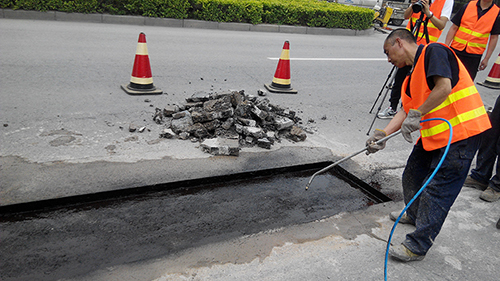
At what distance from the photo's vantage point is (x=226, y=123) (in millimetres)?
4191

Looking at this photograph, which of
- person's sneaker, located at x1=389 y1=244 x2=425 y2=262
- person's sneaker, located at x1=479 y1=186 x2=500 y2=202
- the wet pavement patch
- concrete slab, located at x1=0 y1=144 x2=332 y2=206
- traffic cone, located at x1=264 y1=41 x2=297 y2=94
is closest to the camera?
the wet pavement patch

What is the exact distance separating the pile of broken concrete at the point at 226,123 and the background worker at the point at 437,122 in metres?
1.86

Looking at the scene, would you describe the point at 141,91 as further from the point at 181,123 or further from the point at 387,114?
the point at 387,114

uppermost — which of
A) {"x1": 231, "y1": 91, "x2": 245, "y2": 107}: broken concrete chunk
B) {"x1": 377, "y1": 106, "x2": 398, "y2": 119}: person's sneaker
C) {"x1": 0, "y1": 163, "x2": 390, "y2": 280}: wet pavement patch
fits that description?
{"x1": 231, "y1": 91, "x2": 245, "y2": 107}: broken concrete chunk

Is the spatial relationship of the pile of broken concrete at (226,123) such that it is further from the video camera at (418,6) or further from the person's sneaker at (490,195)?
the video camera at (418,6)

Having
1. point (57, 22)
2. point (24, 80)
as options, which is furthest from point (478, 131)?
point (57, 22)

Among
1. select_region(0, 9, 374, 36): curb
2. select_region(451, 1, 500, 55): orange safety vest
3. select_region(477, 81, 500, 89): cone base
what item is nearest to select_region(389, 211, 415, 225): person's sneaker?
select_region(451, 1, 500, 55): orange safety vest

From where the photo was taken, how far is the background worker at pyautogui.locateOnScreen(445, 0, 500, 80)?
4.88m

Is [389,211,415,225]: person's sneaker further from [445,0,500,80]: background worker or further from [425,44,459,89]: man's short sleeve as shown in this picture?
[445,0,500,80]: background worker

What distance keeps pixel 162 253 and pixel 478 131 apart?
92.4 inches

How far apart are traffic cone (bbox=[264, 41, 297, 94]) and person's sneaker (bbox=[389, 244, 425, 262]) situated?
3908mm

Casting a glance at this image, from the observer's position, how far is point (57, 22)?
9125 mm

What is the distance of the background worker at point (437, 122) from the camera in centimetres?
235

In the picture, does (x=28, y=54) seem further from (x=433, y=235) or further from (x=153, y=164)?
(x=433, y=235)
